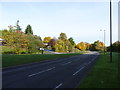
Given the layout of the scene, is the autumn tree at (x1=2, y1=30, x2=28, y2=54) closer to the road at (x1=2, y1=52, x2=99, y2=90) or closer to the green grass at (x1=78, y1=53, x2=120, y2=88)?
the road at (x1=2, y1=52, x2=99, y2=90)

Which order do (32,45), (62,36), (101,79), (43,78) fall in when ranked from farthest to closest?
(62,36), (32,45), (43,78), (101,79)

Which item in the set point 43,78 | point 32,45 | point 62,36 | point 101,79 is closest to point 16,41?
point 32,45

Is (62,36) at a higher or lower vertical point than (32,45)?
higher

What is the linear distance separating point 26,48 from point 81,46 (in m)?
83.8

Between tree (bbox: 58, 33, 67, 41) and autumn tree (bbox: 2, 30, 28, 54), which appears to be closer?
autumn tree (bbox: 2, 30, 28, 54)

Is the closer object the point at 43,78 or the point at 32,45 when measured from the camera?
the point at 43,78

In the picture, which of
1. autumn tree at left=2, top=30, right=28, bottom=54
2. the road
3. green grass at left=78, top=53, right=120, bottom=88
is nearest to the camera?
green grass at left=78, top=53, right=120, bottom=88

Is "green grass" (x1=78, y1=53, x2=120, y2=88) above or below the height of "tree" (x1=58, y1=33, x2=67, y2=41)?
below

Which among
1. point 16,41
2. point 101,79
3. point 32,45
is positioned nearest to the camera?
point 101,79

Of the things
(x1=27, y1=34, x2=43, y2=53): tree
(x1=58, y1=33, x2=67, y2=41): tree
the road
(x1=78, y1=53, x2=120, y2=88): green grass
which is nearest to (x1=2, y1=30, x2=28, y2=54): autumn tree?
(x1=27, y1=34, x2=43, y2=53): tree

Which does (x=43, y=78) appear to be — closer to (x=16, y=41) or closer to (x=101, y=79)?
(x=101, y=79)

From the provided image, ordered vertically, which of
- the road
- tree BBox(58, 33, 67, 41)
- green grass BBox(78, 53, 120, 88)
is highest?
tree BBox(58, 33, 67, 41)

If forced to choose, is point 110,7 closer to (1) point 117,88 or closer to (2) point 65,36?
(1) point 117,88

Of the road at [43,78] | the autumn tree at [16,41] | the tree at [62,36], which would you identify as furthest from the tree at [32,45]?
the road at [43,78]
